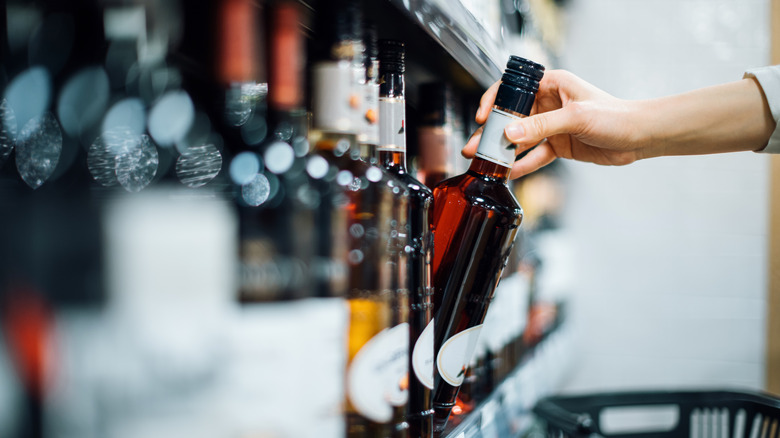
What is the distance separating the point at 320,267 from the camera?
40 cm

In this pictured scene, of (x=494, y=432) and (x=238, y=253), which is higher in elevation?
(x=238, y=253)

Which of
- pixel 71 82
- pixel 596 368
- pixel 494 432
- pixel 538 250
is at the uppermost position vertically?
pixel 71 82

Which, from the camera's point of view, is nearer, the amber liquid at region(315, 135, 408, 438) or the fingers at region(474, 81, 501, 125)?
the amber liquid at region(315, 135, 408, 438)

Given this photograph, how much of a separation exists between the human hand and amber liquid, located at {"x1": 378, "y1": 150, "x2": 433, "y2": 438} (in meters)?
0.12

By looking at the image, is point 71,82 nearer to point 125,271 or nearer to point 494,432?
point 125,271

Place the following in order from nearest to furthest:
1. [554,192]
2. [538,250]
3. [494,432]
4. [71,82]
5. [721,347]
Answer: [71,82] → [494,432] → [538,250] → [554,192] → [721,347]

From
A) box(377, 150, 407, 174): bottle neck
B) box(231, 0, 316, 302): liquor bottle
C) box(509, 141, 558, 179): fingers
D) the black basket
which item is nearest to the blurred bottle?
box(231, 0, 316, 302): liquor bottle

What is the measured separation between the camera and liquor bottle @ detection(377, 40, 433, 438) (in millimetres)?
545

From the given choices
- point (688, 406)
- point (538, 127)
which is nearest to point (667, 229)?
point (688, 406)

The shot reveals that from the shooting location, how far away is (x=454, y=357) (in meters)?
0.62

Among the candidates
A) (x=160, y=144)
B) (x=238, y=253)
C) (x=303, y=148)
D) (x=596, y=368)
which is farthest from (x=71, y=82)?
(x=596, y=368)

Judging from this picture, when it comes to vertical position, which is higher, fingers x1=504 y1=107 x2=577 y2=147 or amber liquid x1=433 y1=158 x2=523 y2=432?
fingers x1=504 y1=107 x2=577 y2=147

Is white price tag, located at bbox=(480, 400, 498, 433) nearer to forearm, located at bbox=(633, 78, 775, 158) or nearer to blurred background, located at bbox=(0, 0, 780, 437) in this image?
blurred background, located at bbox=(0, 0, 780, 437)

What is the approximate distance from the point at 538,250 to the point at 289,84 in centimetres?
123
